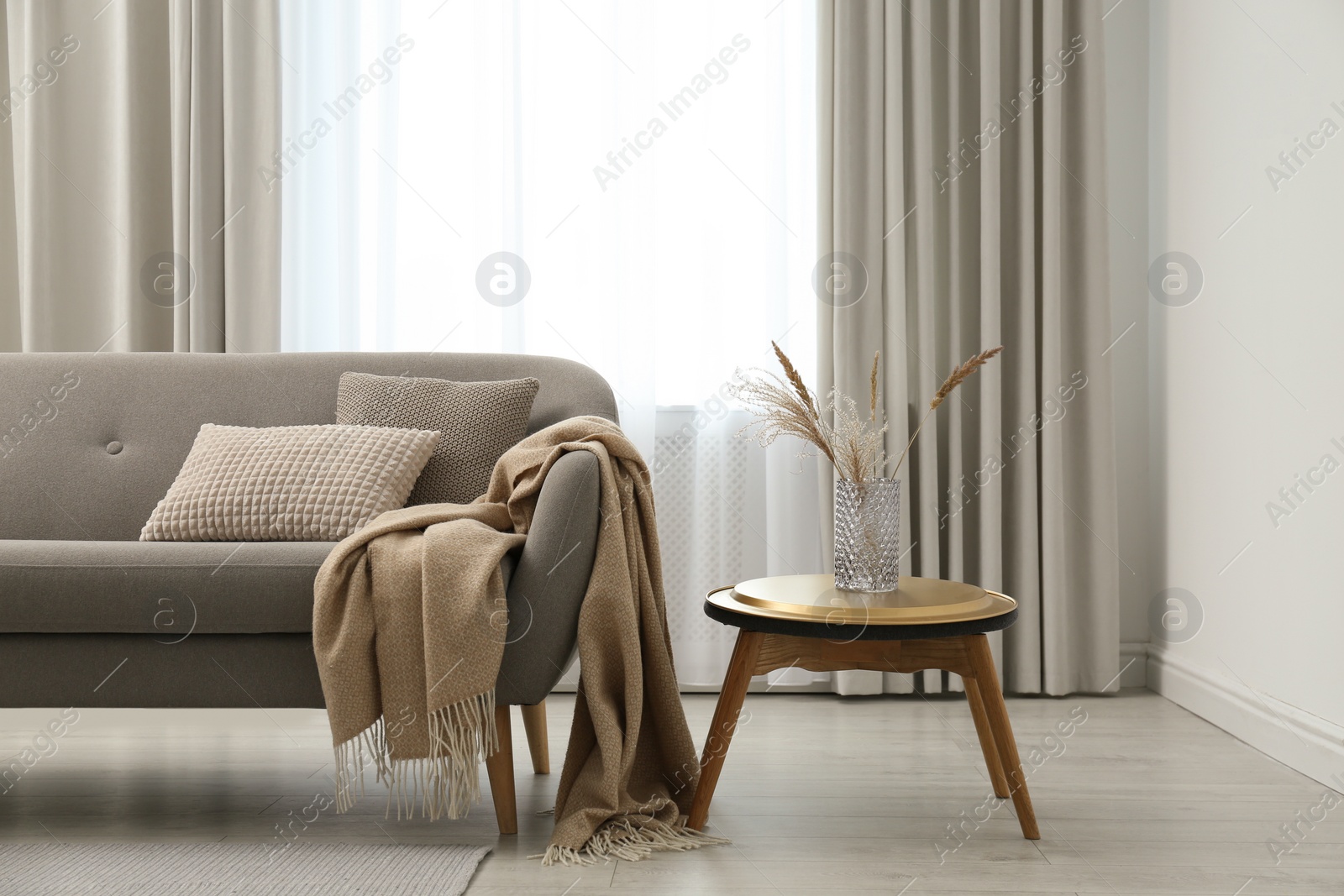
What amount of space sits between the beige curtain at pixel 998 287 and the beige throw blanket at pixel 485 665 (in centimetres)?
112

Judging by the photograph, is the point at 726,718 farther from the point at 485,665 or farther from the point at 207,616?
the point at 207,616

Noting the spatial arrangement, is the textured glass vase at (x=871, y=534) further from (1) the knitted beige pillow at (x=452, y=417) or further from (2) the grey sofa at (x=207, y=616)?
(1) the knitted beige pillow at (x=452, y=417)

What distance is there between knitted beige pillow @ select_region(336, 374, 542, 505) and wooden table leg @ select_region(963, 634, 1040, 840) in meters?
1.00

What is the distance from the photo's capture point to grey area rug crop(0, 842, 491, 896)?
1.42 metres

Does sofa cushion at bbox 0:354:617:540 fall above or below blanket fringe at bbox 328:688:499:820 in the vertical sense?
above

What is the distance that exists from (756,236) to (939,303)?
0.56m

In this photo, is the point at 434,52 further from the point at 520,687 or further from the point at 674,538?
the point at 520,687

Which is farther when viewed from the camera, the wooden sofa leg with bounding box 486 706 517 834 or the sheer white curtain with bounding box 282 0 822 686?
the sheer white curtain with bounding box 282 0 822 686

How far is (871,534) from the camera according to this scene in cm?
176

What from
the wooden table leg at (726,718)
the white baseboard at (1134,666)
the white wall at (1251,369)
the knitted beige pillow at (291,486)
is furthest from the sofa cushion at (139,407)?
the white baseboard at (1134,666)

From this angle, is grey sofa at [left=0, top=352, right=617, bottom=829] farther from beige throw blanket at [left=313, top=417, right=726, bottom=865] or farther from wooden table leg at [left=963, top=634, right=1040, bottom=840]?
wooden table leg at [left=963, top=634, right=1040, bottom=840]

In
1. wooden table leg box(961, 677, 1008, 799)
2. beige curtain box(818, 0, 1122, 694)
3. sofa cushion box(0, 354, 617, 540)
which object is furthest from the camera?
beige curtain box(818, 0, 1122, 694)

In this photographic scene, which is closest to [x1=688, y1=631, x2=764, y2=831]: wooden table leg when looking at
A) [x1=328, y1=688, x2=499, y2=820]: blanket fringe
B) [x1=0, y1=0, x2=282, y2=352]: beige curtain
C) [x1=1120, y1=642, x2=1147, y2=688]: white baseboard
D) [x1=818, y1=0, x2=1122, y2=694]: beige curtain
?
[x1=328, y1=688, x2=499, y2=820]: blanket fringe

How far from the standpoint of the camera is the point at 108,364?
2.27 meters
